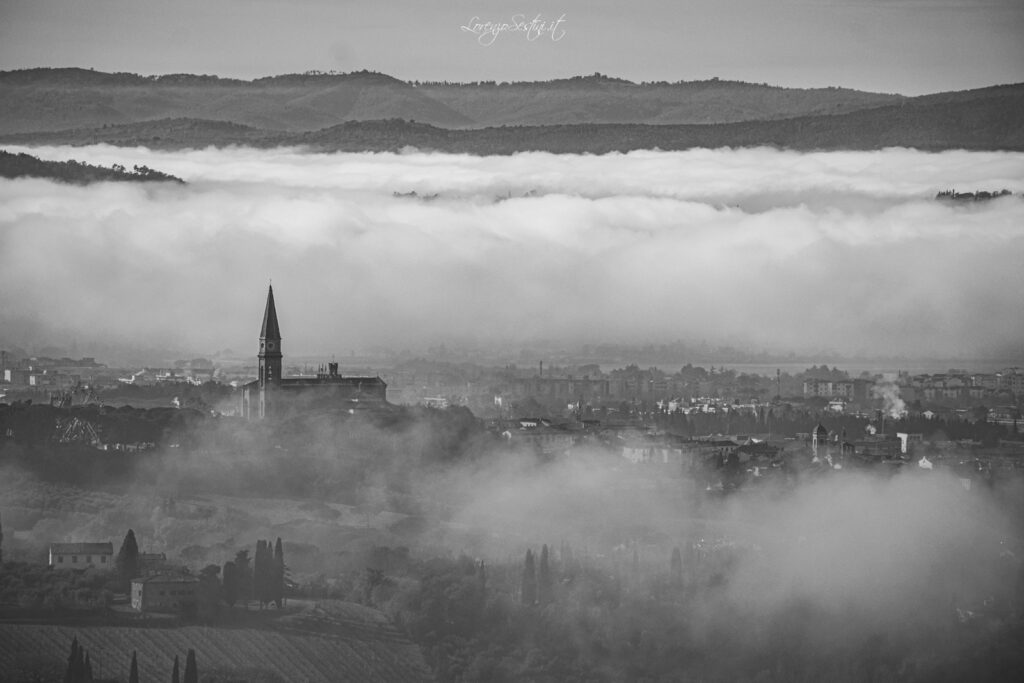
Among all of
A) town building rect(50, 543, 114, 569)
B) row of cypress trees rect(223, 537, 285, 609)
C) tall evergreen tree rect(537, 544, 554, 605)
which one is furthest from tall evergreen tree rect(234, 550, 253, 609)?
tall evergreen tree rect(537, 544, 554, 605)

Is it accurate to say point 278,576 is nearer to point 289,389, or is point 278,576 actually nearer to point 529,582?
point 529,582

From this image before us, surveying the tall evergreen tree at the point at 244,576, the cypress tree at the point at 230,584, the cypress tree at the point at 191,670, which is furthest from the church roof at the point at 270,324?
the cypress tree at the point at 191,670

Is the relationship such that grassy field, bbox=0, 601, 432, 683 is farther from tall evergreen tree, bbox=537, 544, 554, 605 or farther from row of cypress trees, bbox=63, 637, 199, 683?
tall evergreen tree, bbox=537, 544, 554, 605

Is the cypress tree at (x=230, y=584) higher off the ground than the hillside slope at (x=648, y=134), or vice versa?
the hillside slope at (x=648, y=134)

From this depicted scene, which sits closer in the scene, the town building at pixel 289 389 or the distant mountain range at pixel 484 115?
the town building at pixel 289 389

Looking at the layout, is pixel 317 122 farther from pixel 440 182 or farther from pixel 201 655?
pixel 201 655

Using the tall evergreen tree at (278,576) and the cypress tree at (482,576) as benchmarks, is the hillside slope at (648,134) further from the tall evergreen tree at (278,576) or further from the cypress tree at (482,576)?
the tall evergreen tree at (278,576)

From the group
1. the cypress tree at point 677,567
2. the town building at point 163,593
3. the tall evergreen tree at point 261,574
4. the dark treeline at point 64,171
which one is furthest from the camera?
the dark treeline at point 64,171

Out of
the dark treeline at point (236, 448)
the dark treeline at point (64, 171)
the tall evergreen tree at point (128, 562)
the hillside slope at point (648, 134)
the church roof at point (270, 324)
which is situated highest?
the hillside slope at point (648, 134)
